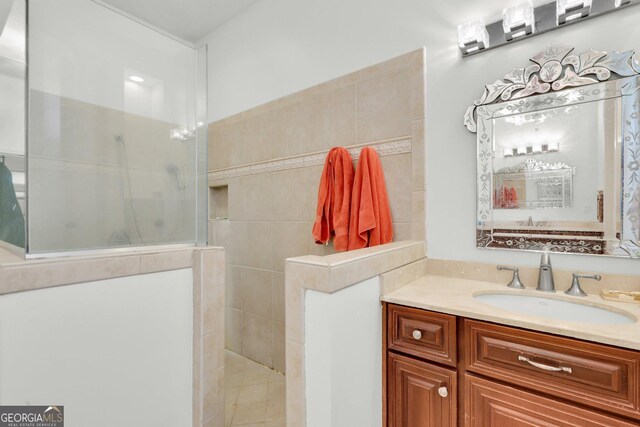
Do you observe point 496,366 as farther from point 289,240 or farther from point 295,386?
point 289,240

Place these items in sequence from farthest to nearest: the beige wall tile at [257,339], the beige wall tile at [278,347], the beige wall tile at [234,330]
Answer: the beige wall tile at [234,330], the beige wall tile at [257,339], the beige wall tile at [278,347]

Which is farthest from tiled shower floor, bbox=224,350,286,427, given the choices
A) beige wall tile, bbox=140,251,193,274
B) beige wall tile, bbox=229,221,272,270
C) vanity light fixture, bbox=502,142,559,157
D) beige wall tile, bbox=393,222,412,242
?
vanity light fixture, bbox=502,142,559,157

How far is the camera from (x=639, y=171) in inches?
45.3

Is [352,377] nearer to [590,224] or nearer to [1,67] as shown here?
[590,224]

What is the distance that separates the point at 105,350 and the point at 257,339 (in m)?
1.37

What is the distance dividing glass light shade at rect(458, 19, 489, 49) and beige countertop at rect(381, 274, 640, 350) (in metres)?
1.16

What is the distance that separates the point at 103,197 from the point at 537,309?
192 cm

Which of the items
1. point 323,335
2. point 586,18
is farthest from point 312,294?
point 586,18

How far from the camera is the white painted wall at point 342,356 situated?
1.00 m

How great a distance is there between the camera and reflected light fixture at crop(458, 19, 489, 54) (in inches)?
56.5

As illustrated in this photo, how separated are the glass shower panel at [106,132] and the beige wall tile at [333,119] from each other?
794 mm

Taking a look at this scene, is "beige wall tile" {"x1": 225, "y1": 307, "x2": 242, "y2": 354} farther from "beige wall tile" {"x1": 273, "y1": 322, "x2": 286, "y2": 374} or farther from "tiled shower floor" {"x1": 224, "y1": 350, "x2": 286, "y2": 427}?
"beige wall tile" {"x1": 273, "y1": 322, "x2": 286, "y2": 374}

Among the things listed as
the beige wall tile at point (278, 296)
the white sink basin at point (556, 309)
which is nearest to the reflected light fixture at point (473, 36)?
the white sink basin at point (556, 309)

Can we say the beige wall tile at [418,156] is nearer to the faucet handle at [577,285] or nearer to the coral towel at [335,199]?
the coral towel at [335,199]
